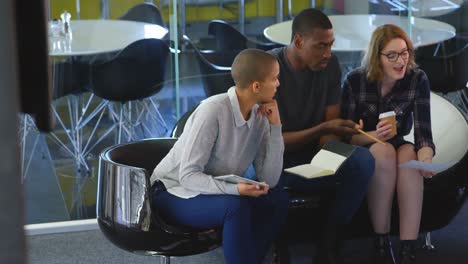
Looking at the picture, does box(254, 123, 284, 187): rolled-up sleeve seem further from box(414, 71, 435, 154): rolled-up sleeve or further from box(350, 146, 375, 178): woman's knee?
box(414, 71, 435, 154): rolled-up sleeve

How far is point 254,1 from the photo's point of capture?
4504mm

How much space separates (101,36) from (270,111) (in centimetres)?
154

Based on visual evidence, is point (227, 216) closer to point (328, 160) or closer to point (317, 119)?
point (328, 160)

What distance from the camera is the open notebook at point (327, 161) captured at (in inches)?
125

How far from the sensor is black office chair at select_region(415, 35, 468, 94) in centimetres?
511

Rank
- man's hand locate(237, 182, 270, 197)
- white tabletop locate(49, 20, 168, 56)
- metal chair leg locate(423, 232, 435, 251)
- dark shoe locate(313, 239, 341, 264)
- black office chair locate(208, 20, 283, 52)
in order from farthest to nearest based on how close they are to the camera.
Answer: black office chair locate(208, 20, 283, 52) → white tabletop locate(49, 20, 168, 56) → metal chair leg locate(423, 232, 435, 251) → dark shoe locate(313, 239, 341, 264) → man's hand locate(237, 182, 270, 197)

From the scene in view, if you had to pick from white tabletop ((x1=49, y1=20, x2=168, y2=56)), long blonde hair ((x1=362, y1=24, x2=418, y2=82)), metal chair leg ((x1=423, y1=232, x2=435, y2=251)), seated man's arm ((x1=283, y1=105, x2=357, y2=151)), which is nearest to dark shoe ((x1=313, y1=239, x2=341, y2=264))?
seated man's arm ((x1=283, y1=105, x2=357, y2=151))

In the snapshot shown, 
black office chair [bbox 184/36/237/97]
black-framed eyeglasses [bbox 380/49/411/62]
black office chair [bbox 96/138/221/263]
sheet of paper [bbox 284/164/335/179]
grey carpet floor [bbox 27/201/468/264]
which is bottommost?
grey carpet floor [bbox 27/201/468/264]

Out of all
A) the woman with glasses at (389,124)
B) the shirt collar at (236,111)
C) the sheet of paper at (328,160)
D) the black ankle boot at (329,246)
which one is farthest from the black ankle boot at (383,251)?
the shirt collar at (236,111)

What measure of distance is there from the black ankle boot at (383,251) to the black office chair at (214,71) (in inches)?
51.3

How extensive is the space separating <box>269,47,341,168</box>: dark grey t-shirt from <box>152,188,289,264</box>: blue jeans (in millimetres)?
558

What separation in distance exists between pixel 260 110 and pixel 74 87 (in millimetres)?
1573

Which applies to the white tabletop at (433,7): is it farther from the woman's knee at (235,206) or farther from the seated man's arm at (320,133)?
the woman's knee at (235,206)

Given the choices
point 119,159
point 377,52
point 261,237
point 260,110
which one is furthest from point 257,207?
point 377,52
